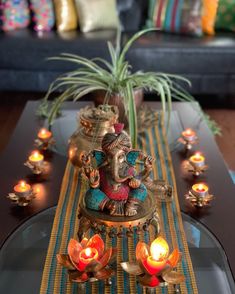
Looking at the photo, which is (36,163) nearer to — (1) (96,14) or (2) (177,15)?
(1) (96,14)

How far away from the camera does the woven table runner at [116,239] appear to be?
44.4 inches

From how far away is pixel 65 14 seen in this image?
3.14m

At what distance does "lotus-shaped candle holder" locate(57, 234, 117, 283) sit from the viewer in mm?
1100

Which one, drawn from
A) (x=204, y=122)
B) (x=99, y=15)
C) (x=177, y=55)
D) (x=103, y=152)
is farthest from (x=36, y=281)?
(x=99, y=15)

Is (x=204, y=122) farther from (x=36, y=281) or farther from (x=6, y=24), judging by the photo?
(x=6, y=24)

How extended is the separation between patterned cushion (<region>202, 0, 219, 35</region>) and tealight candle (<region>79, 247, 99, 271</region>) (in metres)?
2.34

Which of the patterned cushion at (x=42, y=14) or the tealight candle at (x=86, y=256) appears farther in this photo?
the patterned cushion at (x=42, y=14)

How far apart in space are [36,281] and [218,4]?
2.49 meters

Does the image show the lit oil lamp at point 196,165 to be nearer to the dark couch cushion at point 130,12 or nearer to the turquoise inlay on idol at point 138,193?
the turquoise inlay on idol at point 138,193

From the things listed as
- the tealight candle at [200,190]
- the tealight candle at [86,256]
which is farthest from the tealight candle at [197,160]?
the tealight candle at [86,256]

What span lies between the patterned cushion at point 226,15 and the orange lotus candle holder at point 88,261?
2.38m

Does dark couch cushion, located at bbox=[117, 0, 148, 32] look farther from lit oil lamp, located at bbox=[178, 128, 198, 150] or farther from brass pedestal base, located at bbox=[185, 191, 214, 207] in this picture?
brass pedestal base, located at bbox=[185, 191, 214, 207]

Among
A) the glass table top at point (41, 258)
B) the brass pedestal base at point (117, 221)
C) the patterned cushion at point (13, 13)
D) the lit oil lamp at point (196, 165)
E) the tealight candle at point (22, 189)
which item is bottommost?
the glass table top at point (41, 258)

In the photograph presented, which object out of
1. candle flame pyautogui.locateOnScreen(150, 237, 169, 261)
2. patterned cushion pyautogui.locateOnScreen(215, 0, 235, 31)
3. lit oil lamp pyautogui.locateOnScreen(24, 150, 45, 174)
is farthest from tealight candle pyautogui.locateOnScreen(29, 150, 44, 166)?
patterned cushion pyautogui.locateOnScreen(215, 0, 235, 31)
